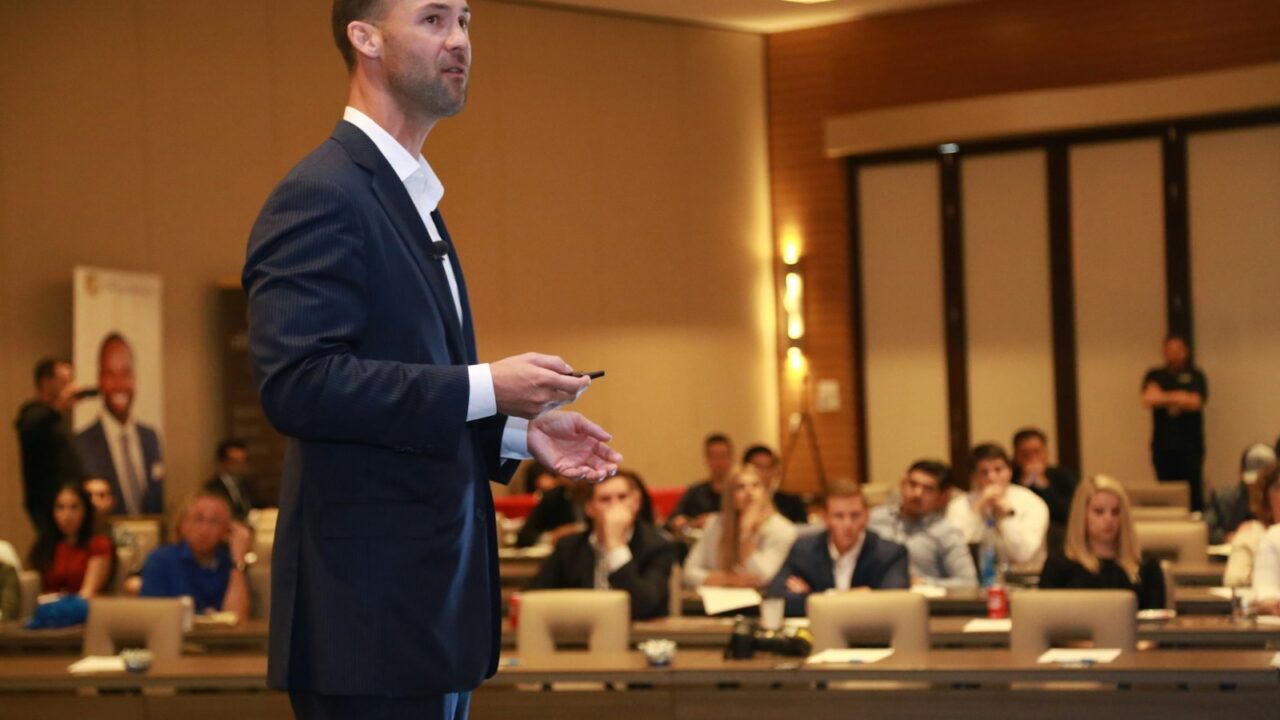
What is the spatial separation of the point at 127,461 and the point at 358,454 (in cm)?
925

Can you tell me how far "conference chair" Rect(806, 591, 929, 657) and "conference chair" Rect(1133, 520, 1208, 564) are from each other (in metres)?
2.50

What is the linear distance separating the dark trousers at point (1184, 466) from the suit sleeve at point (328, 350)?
40.5 ft

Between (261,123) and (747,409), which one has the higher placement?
(261,123)

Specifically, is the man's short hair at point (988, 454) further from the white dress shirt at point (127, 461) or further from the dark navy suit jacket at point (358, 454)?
the dark navy suit jacket at point (358, 454)

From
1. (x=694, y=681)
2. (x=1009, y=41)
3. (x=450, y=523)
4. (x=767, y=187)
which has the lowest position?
(x=694, y=681)

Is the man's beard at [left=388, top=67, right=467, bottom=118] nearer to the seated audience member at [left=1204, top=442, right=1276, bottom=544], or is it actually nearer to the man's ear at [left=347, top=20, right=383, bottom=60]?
the man's ear at [left=347, top=20, right=383, bottom=60]

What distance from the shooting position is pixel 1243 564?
6727mm

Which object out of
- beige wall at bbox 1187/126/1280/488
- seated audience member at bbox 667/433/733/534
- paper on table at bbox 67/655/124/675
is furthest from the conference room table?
beige wall at bbox 1187/126/1280/488

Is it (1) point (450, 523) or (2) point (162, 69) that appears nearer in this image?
(1) point (450, 523)

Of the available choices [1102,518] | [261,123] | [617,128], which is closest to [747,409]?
[617,128]

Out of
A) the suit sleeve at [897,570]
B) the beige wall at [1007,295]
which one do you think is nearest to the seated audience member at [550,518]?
the suit sleeve at [897,570]

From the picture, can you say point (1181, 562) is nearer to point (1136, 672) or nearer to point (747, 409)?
Result: point (1136, 672)

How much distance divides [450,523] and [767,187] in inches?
550

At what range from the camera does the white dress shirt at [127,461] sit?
1027cm
